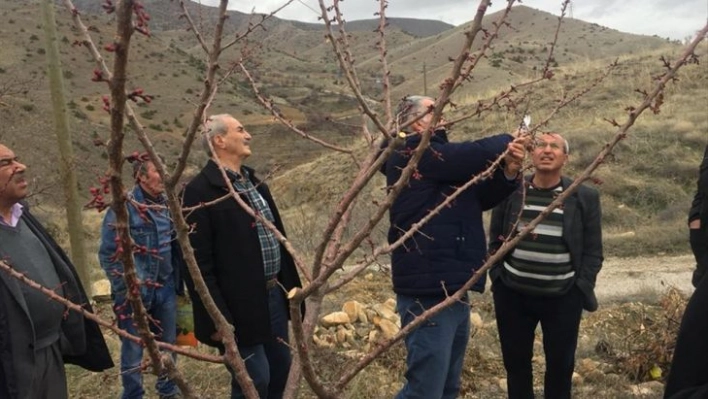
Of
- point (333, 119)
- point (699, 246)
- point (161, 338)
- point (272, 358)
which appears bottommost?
point (161, 338)

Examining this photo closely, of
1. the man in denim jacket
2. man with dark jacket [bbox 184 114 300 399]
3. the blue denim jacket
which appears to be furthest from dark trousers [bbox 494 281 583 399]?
the blue denim jacket

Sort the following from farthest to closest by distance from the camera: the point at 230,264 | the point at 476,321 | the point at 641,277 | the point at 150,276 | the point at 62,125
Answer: the point at 641,277 < the point at 62,125 < the point at 476,321 < the point at 150,276 < the point at 230,264

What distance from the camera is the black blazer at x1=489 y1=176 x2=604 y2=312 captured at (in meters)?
3.24

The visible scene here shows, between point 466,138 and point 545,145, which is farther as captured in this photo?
point 466,138

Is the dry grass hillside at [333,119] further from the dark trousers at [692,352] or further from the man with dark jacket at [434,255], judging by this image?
the dark trousers at [692,352]

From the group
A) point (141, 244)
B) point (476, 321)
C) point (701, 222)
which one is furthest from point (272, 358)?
point (476, 321)

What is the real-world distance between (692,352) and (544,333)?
6.11 ft

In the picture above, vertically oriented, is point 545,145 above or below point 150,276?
above

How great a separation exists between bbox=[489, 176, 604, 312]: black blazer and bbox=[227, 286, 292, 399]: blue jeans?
117 cm

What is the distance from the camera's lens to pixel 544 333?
11.0 feet

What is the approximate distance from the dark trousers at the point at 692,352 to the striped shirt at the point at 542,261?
159 centimetres

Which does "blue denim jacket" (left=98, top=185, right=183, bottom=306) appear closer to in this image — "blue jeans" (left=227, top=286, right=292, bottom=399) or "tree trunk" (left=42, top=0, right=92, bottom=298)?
"blue jeans" (left=227, top=286, right=292, bottom=399)

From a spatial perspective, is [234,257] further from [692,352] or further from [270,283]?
[692,352]

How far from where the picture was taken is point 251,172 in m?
3.17
